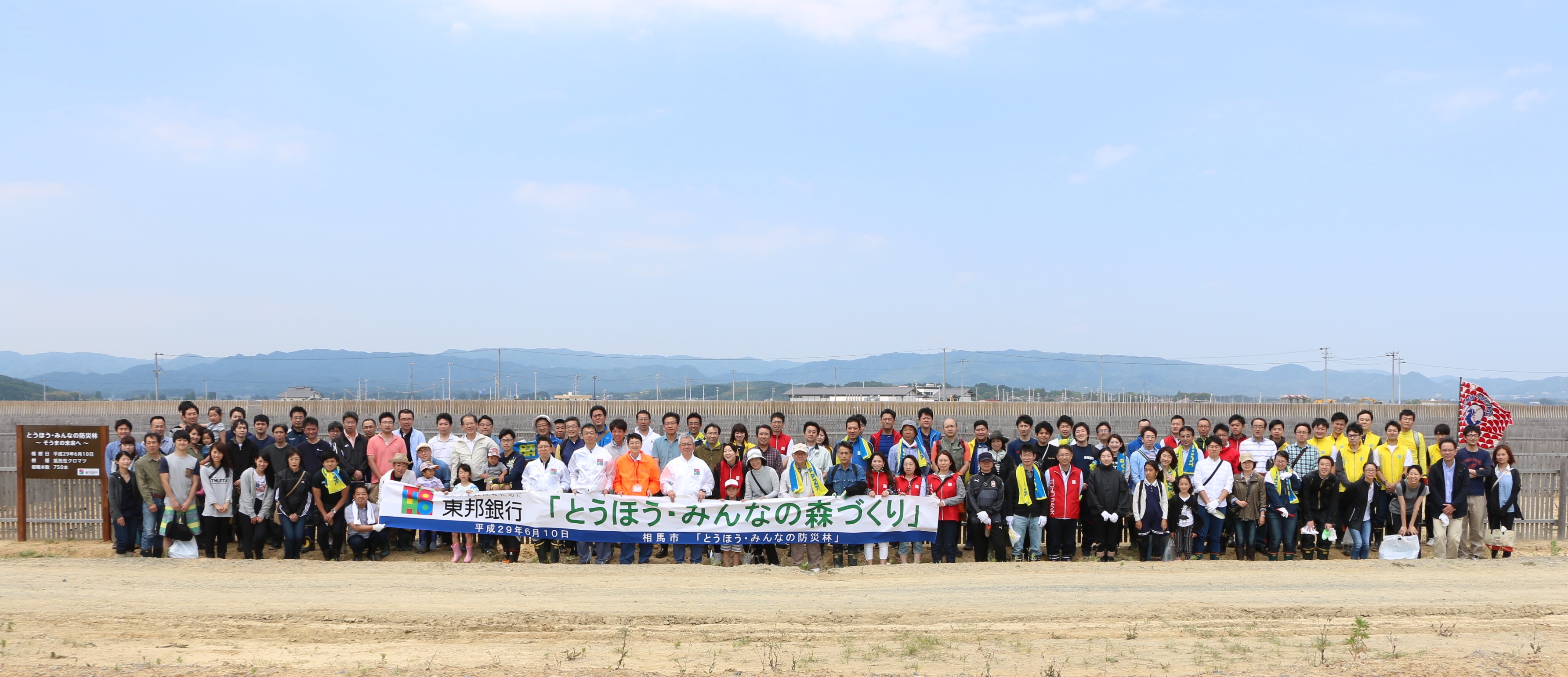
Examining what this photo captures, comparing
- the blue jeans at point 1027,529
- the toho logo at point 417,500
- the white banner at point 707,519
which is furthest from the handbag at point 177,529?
the blue jeans at point 1027,529

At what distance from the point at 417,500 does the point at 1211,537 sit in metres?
8.53

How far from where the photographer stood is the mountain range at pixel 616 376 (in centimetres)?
3259

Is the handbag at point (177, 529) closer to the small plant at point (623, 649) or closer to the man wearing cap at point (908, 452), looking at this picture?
the small plant at point (623, 649)

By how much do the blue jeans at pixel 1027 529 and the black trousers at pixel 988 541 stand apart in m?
0.12

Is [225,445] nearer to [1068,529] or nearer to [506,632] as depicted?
[506,632]

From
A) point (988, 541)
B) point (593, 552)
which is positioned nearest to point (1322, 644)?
point (988, 541)

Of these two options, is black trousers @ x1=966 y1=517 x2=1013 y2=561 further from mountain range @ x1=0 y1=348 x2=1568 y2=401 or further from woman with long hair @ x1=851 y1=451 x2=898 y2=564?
mountain range @ x1=0 y1=348 x2=1568 y2=401

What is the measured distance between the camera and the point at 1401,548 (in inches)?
391

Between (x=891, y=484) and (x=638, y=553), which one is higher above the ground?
(x=891, y=484)

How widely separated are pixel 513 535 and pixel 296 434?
288 centimetres

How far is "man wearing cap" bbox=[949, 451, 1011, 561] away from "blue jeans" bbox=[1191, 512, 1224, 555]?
7.15 ft

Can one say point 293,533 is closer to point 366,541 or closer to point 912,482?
point 366,541

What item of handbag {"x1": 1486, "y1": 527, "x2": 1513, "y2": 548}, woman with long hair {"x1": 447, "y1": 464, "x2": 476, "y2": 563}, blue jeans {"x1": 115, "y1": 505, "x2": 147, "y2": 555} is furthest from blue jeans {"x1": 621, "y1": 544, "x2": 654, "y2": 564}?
handbag {"x1": 1486, "y1": 527, "x2": 1513, "y2": 548}

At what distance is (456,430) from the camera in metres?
14.2
